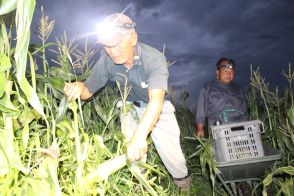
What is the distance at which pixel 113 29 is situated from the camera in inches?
65.8

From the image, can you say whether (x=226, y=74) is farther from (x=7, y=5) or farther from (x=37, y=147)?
(x=7, y=5)

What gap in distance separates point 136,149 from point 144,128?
5.7 inches

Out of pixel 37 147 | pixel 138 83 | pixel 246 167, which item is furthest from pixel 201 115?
pixel 37 147

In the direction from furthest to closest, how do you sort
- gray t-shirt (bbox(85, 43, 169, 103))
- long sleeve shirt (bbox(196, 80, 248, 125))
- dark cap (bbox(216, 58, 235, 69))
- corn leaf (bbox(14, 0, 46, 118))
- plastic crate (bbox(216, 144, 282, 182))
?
1. dark cap (bbox(216, 58, 235, 69))
2. long sleeve shirt (bbox(196, 80, 248, 125))
3. plastic crate (bbox(216, 144, 282, 182))
4. gray t-shirt (bbox(85, 43, 169, 103))
5. corn leaf (bbox(14, 0, 46, 118))

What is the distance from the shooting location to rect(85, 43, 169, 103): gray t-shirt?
185 cm

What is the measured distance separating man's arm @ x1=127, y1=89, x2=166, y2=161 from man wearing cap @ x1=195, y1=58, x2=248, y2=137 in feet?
5.76

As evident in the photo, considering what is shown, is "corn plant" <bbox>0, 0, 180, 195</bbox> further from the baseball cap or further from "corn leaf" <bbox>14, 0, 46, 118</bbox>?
the baseball cap

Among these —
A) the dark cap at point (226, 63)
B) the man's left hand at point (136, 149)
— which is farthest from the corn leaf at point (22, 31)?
the dark cap at point (226, 63)

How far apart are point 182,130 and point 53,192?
3162 millimetres

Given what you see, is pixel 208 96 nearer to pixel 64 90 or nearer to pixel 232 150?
pixel 232 150

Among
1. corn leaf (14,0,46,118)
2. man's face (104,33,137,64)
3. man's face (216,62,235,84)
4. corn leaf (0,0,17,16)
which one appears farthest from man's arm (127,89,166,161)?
man's face (216,62,235,84)

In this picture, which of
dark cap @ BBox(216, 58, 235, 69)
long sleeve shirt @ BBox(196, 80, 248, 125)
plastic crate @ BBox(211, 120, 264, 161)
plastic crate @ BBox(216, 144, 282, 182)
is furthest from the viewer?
dark cap @ BBox(216, 58, 235, 69)

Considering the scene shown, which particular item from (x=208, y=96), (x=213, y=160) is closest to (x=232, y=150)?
(x=213, y=160)

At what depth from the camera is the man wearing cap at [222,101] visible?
3.32 meters
